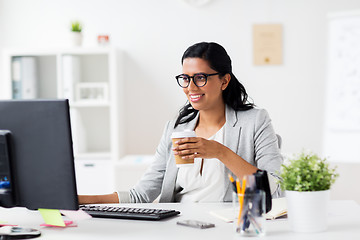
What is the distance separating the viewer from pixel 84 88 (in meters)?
3.89

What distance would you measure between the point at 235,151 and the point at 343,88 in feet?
5.81

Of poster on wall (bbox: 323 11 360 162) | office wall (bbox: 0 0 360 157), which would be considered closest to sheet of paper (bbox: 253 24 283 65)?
office wall (bbox: 0 0 360 157)

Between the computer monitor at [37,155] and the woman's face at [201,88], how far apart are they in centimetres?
83

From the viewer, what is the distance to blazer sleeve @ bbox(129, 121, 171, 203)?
2145 millimetres

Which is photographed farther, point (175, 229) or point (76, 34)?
point (76, 34)

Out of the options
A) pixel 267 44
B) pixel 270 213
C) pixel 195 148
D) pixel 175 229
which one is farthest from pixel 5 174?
pixel 267 44

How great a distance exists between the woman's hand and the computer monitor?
0.47 metres

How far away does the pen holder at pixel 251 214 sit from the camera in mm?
1383

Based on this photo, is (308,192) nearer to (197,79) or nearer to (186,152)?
(186,152)

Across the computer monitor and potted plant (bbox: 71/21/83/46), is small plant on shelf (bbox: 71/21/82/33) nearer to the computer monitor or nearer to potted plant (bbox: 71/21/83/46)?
potted plant (bbox: 71/21/83/46)

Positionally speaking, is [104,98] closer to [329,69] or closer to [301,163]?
[329,69]

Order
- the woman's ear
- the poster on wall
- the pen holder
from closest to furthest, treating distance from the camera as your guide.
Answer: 1. the pen holder
2. the woman's ear
3. the poster on wall

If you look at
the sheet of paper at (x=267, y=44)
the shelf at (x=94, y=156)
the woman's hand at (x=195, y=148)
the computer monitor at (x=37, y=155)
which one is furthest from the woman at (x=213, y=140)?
the sheet of paper at (x=267, y=44)

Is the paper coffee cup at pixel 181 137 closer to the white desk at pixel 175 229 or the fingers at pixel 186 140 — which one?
the fingers at pixel 186 140
